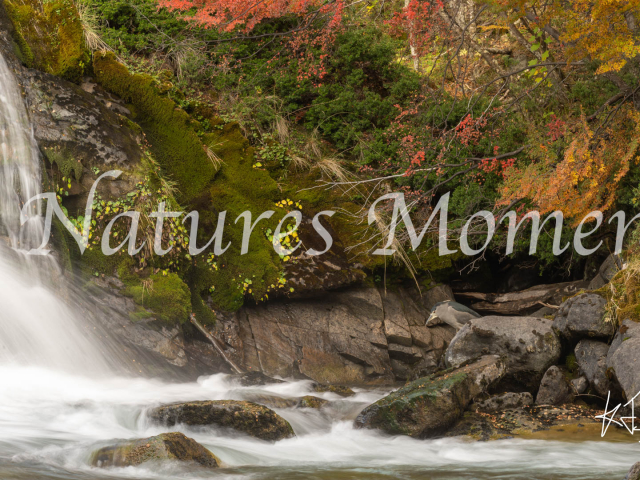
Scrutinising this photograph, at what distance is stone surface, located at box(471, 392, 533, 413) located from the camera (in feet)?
21.2

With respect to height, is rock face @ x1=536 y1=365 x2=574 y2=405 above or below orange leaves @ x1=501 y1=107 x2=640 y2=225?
below

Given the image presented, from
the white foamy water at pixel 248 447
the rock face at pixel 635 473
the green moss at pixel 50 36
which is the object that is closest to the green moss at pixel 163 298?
the white foamy water at pixel 248 447

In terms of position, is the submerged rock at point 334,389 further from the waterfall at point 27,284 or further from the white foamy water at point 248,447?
the waterfall at point 27,284

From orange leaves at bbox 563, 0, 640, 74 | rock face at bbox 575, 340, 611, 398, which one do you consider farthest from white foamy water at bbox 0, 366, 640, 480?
orange leaves at bbox 563, 0, 640, 74

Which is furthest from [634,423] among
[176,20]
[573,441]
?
[176,20]

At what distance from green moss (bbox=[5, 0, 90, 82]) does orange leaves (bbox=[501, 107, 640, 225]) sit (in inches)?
259

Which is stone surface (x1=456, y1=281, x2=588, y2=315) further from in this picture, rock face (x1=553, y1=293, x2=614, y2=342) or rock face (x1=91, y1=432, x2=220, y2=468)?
rock face (x1=91, y1=432, x2=220, y2=468)

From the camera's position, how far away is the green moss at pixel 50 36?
795 cm

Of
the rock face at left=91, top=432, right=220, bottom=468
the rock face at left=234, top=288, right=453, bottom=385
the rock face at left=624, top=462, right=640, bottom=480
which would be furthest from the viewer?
the rock face at left=234, top=288, right=453, bottom=385

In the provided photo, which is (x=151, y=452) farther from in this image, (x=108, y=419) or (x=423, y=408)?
(x=423, y=408)

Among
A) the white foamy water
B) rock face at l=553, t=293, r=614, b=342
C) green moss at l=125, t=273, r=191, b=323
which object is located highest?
green moss at l=125, t=273, r=191, b=323

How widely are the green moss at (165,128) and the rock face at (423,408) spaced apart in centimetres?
455

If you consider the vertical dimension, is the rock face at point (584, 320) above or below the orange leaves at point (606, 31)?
below

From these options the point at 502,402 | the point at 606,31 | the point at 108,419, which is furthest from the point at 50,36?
the point at 502,402
